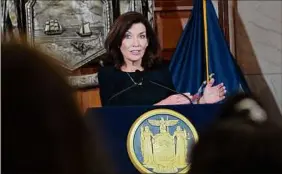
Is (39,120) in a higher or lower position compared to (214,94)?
higher

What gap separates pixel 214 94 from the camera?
251cm

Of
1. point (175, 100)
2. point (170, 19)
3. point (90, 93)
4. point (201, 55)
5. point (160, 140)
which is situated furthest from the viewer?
point (170, 19)

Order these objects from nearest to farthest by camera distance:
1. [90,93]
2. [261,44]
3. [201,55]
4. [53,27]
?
[201,55] < [90,93] < [53,27] < [261,44]

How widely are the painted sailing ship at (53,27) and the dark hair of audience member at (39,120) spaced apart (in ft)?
8.71

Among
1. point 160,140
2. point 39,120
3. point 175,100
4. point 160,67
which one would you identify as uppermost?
point 39,120

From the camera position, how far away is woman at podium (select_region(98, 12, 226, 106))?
247 cm

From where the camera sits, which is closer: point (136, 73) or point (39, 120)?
point (39, 120)

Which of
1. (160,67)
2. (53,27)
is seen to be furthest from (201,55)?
(53,27)

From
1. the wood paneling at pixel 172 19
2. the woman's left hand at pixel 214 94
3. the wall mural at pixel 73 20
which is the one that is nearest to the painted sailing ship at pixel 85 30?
the wall mural at pixel 73 20

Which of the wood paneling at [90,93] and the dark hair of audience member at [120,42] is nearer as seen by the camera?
the dark hair of audience member at [120,42]

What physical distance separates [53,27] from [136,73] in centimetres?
88

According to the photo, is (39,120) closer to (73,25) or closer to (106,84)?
(106,84)

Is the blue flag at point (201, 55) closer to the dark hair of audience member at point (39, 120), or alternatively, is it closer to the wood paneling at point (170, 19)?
the wood paneling at point (170, 19)

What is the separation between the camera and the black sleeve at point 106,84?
2.52m
